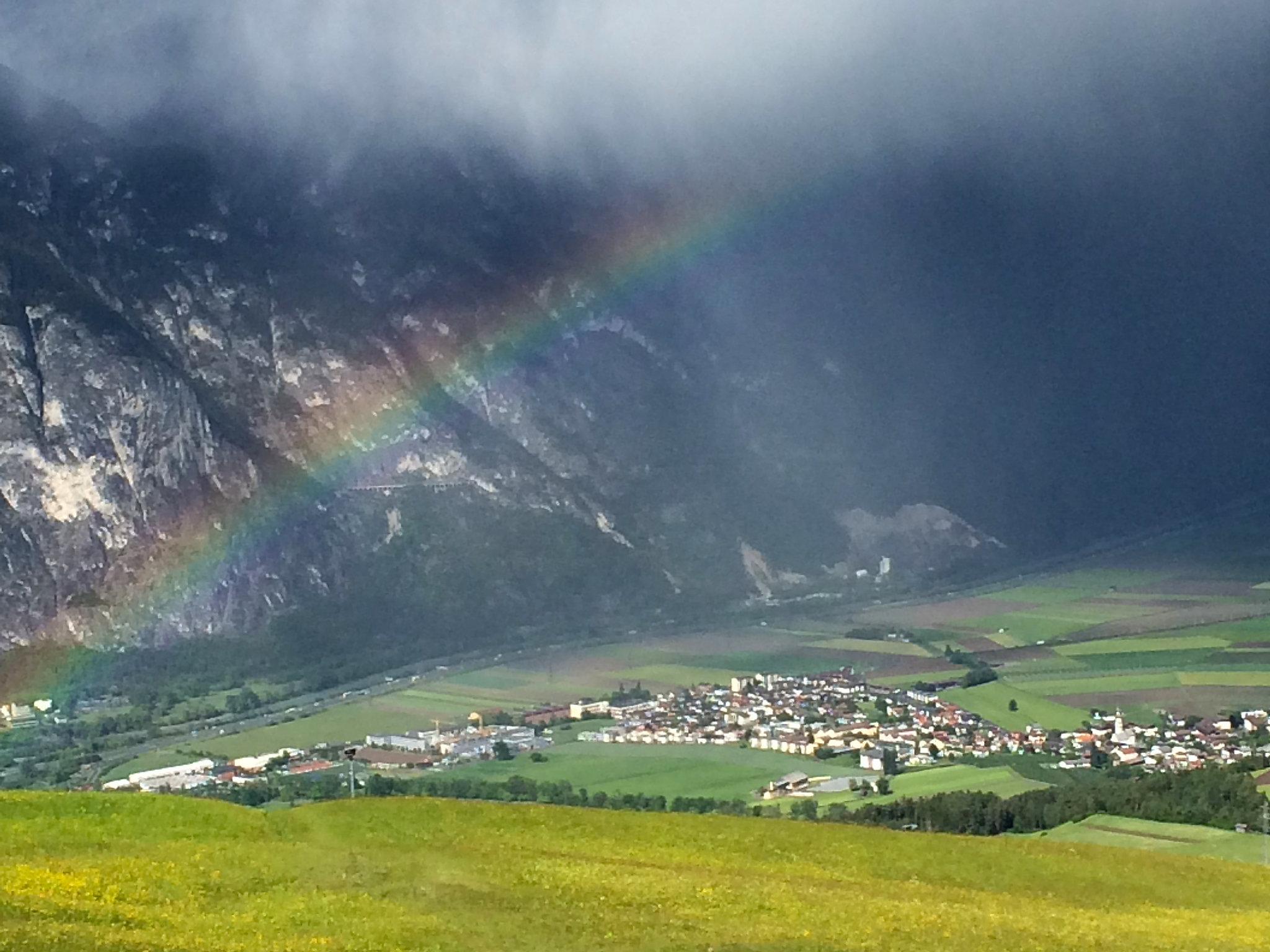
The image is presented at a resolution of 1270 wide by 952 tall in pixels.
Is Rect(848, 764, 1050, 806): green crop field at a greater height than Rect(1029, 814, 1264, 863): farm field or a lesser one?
greater

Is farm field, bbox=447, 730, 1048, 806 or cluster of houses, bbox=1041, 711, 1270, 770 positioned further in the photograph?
cluster of houses, bbox=1041, 711, 1270, 770

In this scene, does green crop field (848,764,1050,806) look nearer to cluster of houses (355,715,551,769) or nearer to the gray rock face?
cluster of houses (355,715,551,769)

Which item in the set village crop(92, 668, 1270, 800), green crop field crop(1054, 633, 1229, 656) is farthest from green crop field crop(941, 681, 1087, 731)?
green crop field crop(1054, 633, 1229, 656)

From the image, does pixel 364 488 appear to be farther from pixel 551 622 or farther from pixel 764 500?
pixel 764 500

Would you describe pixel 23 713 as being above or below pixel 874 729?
above

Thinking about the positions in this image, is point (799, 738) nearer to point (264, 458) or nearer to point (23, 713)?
point (23, 713)

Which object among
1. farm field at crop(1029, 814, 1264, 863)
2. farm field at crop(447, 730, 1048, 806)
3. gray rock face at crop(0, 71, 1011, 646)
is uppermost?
gray rock face at crop(0, 71, 1011, 646)

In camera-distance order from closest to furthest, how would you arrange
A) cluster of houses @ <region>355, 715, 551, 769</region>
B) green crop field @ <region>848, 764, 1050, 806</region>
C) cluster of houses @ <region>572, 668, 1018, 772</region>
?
green crop field @ <region>848, 764, 1050, 806</region> → cluster of houses @ <region>572, 668, 1018, 772</region> → cluster of houses @ <region>355, 715, 551, 769</region>

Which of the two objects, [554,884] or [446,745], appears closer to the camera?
[554,884]

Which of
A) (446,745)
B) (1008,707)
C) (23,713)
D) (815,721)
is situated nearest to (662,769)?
(446,745)
